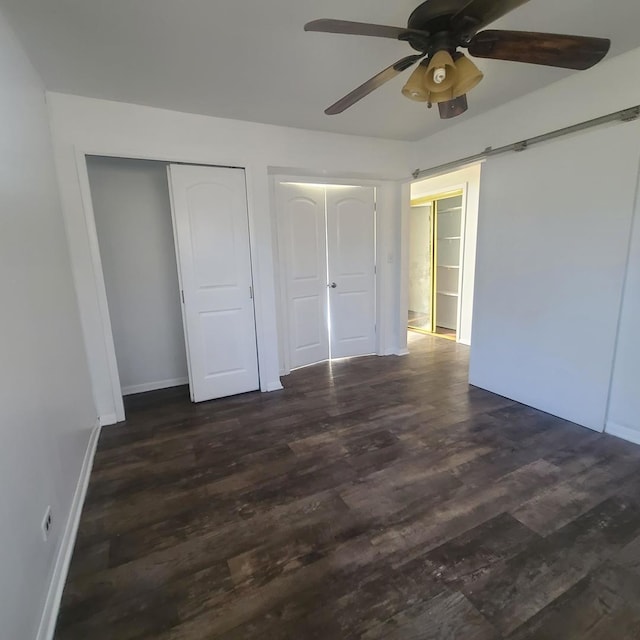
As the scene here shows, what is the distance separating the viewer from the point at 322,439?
98.3 inches

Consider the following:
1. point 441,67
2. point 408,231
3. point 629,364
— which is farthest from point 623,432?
point 408,231

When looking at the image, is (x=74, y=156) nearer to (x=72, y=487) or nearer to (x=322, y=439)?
(x=72, y=487)

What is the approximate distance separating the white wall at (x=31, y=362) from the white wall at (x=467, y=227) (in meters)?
4.23

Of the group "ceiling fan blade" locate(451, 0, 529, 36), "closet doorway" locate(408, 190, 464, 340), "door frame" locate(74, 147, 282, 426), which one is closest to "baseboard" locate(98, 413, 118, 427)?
"door frame" locate(74, 147, 282, 426)

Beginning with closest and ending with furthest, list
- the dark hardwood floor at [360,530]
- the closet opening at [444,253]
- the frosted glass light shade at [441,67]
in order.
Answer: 1. the dark hardwood floor at [360,530]
2. the frosted glass light shade at [441,67]
3. the closet opening at [444,253]

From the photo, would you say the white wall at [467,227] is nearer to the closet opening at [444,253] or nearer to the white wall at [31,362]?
the closet opening at [444,253]

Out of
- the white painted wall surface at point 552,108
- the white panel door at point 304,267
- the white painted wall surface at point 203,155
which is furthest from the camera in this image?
the white panel door at point 304,267

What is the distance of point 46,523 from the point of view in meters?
1.39

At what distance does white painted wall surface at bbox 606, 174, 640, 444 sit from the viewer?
222cm

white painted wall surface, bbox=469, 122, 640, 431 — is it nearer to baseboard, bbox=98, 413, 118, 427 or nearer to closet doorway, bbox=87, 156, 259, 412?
closet doorway, bbox=87, 156, 259, 412

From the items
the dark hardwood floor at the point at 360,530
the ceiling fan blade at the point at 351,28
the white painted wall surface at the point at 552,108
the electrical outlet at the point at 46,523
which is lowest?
the dark hardwood floor at the point at 360,530

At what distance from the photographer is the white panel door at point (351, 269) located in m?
4.00

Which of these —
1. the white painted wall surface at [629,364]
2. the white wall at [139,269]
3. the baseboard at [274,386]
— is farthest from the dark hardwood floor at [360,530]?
the white wall at [139,269]

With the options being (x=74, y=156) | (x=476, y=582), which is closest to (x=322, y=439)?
(x=476, y=582)
